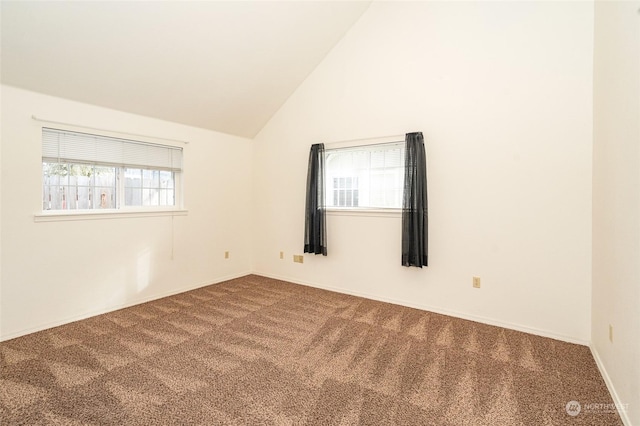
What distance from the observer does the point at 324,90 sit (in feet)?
13.2

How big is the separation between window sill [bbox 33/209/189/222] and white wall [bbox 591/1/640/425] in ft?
13.8

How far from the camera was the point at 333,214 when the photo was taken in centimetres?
398

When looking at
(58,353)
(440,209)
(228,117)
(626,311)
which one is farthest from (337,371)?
(228,117)

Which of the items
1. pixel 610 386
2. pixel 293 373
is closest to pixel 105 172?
pixel 293 373

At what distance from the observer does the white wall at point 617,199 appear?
1584 millimetres

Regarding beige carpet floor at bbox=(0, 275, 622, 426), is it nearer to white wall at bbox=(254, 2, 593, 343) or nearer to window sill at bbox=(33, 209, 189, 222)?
white wall at bbox=(254, 2, 593, 343)

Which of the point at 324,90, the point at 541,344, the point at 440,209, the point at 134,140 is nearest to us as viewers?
the point at 541,344

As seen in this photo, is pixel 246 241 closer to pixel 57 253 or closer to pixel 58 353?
pixel 57 253

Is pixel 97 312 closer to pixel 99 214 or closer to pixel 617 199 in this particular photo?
pixel 99 214

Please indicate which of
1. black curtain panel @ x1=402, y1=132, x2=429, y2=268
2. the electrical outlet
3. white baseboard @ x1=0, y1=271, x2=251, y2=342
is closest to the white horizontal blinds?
white baseboard @ x1=0, y1=271, x2=251, y2=342

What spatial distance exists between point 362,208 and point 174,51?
→ 104 inches

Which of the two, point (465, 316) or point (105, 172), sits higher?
point (105, 172)

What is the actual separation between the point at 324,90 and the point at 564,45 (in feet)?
8.32

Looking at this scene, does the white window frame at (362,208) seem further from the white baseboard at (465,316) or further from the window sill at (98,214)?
the window sill at (98,214)
